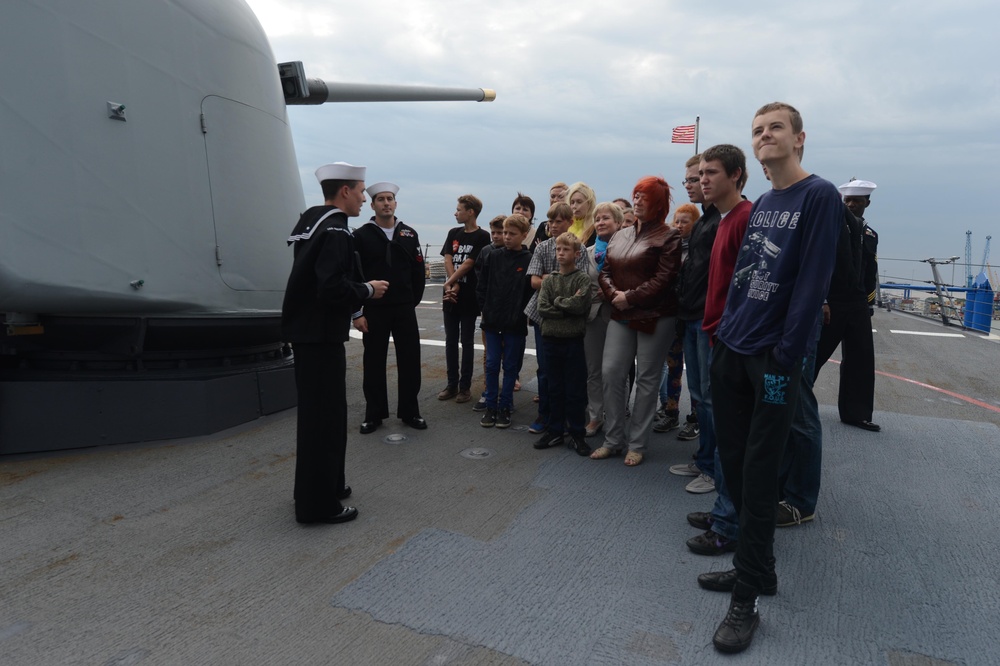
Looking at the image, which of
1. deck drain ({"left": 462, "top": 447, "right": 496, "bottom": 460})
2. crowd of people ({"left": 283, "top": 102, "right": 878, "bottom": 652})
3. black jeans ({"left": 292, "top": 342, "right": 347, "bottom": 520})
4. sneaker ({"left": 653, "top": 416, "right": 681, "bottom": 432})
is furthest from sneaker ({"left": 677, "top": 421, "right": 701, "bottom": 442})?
black jeans ({"left": 292, "top": 342, "right": 347, "bottom": 520})

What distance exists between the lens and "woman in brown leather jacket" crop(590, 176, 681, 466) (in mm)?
3664

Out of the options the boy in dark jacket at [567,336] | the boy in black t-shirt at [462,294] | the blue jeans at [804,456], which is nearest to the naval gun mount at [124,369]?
the boy in black t-shirt at [462,294]

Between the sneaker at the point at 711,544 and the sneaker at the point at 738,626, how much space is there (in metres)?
0.49

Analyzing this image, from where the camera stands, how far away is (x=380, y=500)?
10.9ft

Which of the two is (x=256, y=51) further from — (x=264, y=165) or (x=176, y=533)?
(x=176, y=533)

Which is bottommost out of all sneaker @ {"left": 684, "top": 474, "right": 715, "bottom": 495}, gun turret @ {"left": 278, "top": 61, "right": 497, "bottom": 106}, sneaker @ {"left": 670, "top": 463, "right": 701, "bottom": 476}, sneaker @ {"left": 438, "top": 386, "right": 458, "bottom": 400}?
Answer: sneaker @ {"left": 438, "top": 386, "right": 458, "bottom": 400}

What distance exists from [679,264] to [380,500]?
2.14m

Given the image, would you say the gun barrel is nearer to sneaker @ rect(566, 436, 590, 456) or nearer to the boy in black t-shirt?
the boy in black t-shirt

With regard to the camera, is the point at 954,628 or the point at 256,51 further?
the point at 256,51

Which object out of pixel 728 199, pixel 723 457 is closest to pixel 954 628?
pixel 723 457

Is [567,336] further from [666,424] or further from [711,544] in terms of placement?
[711,544]

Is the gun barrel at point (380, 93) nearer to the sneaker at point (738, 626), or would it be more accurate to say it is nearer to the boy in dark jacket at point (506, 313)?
the boy in dark jacket at point (506, 313)

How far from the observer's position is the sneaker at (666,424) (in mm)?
4625

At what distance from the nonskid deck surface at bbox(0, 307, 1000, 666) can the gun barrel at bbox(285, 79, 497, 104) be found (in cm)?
330
